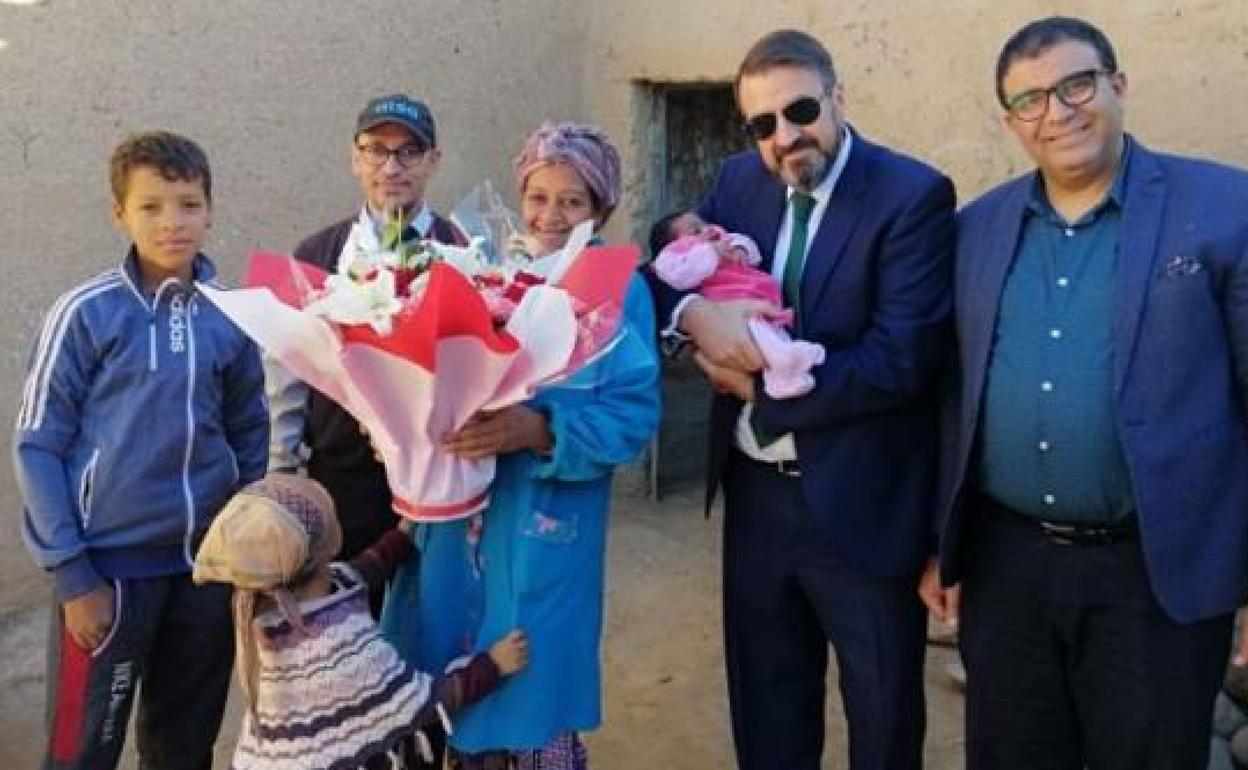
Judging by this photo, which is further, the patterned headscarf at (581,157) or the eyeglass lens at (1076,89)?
the patterned headscarf at (581,157)

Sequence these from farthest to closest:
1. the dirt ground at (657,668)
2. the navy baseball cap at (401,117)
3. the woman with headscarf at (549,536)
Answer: the dirt ground at (657,668) < the navy baseball cap at (401,117) < the woman with headscarf at (549,536)

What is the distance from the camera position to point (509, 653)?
2600 mm

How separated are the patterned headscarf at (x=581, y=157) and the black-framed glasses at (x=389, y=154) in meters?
0.67

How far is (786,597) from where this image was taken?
10.2 ft

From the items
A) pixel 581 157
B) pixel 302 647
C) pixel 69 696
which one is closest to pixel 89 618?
pixel 69 696

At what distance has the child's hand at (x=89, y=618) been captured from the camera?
2.91m

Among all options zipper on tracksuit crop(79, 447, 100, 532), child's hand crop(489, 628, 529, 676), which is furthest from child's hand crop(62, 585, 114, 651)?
child's hand crop(489, 628, 529, 676)

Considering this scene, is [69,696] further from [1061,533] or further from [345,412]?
[1061,533]

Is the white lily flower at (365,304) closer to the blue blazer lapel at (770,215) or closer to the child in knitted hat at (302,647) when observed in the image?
the child in knitted hat at (302,647)

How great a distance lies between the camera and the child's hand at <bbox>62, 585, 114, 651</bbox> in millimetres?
2912

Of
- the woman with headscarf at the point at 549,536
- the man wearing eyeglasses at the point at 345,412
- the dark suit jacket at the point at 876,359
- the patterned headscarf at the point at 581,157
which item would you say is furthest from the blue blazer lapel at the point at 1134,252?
the man wearing eyeglasses at the point at 345,412

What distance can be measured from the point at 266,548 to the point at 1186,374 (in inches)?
67.4

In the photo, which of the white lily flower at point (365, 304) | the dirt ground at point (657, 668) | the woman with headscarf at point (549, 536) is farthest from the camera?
the dirt ground at point (657, 668)

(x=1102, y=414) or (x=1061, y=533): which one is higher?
(x=1102, y=414)
